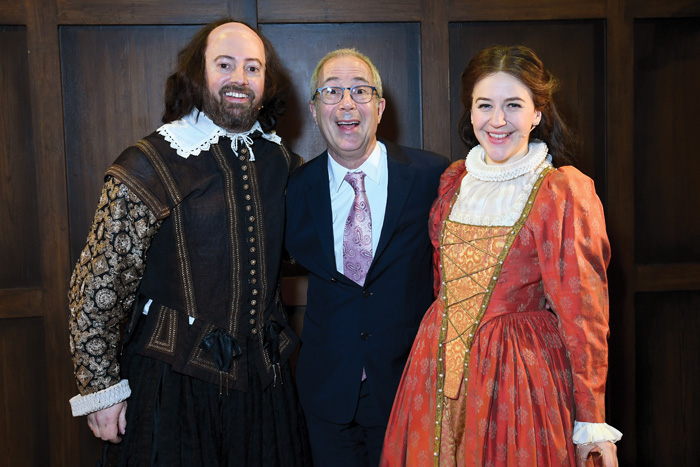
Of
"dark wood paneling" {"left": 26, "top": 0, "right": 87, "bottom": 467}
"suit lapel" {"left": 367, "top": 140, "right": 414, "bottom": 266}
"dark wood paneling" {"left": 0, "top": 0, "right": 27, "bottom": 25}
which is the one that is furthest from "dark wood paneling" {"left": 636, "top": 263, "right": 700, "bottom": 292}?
"dark wood paneling" {"left": 0, "top": 0, "right": 27, "bottom": 25}

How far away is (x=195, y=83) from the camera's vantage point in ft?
6.06

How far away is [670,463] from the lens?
9.26ft

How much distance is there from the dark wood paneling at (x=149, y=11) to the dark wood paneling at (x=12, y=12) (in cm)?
14

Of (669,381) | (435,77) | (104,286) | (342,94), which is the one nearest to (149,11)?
(342,94)

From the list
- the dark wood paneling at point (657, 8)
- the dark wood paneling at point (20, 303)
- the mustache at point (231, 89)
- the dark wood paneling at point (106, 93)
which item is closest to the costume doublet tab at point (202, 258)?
the mustache at point (231, 89)

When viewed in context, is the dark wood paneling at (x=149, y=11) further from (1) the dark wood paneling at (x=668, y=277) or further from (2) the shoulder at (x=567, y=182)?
(1) the dark wood paneling at (x=668, y=277)

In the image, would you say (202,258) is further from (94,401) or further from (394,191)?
(394,191)

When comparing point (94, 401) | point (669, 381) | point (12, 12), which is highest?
point (12, 12)

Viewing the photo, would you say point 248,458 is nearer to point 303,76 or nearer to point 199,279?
point 199,279

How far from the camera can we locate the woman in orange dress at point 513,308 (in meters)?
1.49

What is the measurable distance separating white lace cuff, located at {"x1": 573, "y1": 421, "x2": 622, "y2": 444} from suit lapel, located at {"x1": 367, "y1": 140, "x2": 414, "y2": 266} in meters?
0.69

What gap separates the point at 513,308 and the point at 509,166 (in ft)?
1.24

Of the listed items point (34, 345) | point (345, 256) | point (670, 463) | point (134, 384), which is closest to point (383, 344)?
point (345, 256)

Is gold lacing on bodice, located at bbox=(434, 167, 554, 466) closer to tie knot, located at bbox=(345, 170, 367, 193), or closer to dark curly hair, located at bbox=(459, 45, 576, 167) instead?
dark curly hair, located at bbox=(459, 45, 576, 167)
